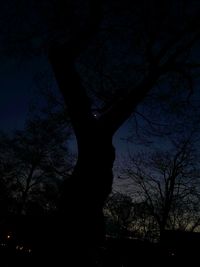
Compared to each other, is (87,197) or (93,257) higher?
(87,197)

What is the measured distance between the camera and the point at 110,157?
18.0 ft

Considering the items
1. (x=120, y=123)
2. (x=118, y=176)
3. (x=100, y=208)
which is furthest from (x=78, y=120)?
(x=118, y=176)

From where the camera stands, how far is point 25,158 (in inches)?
1067

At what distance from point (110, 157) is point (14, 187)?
2436cm

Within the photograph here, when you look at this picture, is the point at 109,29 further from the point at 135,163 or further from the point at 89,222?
the point at 135,163

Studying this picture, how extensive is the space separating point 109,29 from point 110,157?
3.59 meters

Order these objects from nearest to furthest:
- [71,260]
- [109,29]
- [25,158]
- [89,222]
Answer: [71,260]
[89,222]
[109,29]
[25,158]

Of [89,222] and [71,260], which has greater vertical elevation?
[89,222]

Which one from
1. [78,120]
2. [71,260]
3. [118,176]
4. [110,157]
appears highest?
[118,176]

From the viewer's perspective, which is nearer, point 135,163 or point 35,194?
point 135,163

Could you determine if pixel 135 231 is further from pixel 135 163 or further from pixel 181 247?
pixel 135 163

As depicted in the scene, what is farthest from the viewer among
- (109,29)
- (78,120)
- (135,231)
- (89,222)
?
(135,231)

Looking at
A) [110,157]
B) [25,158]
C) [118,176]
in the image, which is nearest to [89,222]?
[110,157]

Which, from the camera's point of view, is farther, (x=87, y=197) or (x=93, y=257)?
(x=93, y=257)
